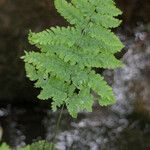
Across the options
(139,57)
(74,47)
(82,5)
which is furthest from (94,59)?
(139,57)

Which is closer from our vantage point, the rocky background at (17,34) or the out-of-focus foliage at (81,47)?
the out-of-focus foliage at (81,47)

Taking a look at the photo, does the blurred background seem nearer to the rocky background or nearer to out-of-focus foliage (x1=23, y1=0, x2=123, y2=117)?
the rocky background

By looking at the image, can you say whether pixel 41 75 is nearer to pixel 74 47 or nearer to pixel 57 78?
pixel 57 78

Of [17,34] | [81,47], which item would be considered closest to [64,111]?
[17,34]

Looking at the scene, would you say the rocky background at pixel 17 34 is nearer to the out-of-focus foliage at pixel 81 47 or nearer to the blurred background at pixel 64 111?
the blurred background at pixel 64 111

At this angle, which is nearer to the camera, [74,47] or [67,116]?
[74,47]

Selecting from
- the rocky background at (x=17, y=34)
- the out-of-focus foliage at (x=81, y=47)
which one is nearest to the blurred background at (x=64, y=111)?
the rocky background at (x=17, y=34)
